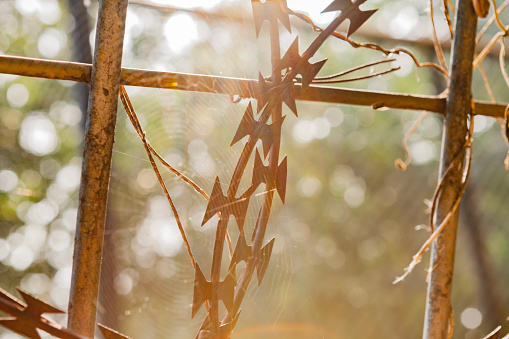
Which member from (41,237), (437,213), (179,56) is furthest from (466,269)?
(437,213)

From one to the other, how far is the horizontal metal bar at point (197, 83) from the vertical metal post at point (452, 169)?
0.03m

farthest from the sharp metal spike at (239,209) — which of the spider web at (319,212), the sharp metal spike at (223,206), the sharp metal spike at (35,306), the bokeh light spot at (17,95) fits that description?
the bokeh light spot at (17,95)

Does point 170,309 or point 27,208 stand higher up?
point 27,208

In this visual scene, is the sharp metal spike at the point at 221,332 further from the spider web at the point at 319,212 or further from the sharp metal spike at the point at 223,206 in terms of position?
the spider web at the point at 319,212

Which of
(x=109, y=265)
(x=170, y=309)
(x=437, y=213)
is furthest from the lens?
(x=170, y=309)

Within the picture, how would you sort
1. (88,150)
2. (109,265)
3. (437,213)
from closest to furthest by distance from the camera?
(88,150) < (437,213) < (109,265)

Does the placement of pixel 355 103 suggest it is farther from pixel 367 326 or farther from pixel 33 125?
pixel 367 326

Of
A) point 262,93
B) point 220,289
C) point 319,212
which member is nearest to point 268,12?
point 262,93

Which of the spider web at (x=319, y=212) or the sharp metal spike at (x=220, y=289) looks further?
the spider web at (x=319, y=212)

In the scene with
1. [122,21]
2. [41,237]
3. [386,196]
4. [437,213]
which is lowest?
[437,213]

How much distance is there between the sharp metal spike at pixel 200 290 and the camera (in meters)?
0.25

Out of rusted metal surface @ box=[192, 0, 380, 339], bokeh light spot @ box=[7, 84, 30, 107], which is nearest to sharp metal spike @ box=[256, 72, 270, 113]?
rusted metal surface @ box=[192, 0, 380, 339]

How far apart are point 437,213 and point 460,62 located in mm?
124

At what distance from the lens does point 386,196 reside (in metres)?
5.44
